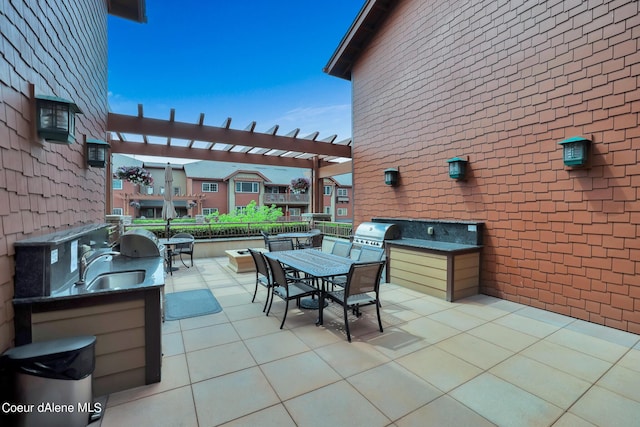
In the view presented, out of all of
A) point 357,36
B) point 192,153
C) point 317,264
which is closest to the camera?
point 317,264

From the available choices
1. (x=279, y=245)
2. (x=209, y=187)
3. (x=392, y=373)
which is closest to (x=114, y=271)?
(x=392, y=373)

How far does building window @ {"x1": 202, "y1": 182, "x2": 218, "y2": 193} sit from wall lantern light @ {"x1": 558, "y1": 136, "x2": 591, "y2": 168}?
22.1 meters

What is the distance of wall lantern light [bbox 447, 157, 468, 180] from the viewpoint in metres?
4.65

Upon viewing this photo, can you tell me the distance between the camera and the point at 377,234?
18.1 ft

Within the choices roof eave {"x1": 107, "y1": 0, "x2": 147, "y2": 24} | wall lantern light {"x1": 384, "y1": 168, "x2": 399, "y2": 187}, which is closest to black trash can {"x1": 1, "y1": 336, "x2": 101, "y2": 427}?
wall lantern light {"x1": 384, "y1": 168, "x2": 399, "y2": 187}

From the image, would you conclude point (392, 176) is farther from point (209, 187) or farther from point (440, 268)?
point (209, 187)

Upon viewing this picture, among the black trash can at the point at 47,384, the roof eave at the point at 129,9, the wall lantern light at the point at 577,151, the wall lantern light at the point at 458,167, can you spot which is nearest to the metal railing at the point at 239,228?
the wall lantern light at the point at 458,167

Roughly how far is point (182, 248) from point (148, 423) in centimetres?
524

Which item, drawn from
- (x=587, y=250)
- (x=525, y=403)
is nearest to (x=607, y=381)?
(x=525, y=403)

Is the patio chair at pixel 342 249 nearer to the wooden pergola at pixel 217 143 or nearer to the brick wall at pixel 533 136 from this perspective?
the brick wall at pixel 533 136

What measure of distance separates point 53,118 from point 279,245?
3744 mm

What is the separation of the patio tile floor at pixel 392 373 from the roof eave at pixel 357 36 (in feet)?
21.8

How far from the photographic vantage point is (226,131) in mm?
6695

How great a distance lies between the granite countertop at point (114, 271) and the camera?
6.22ft
